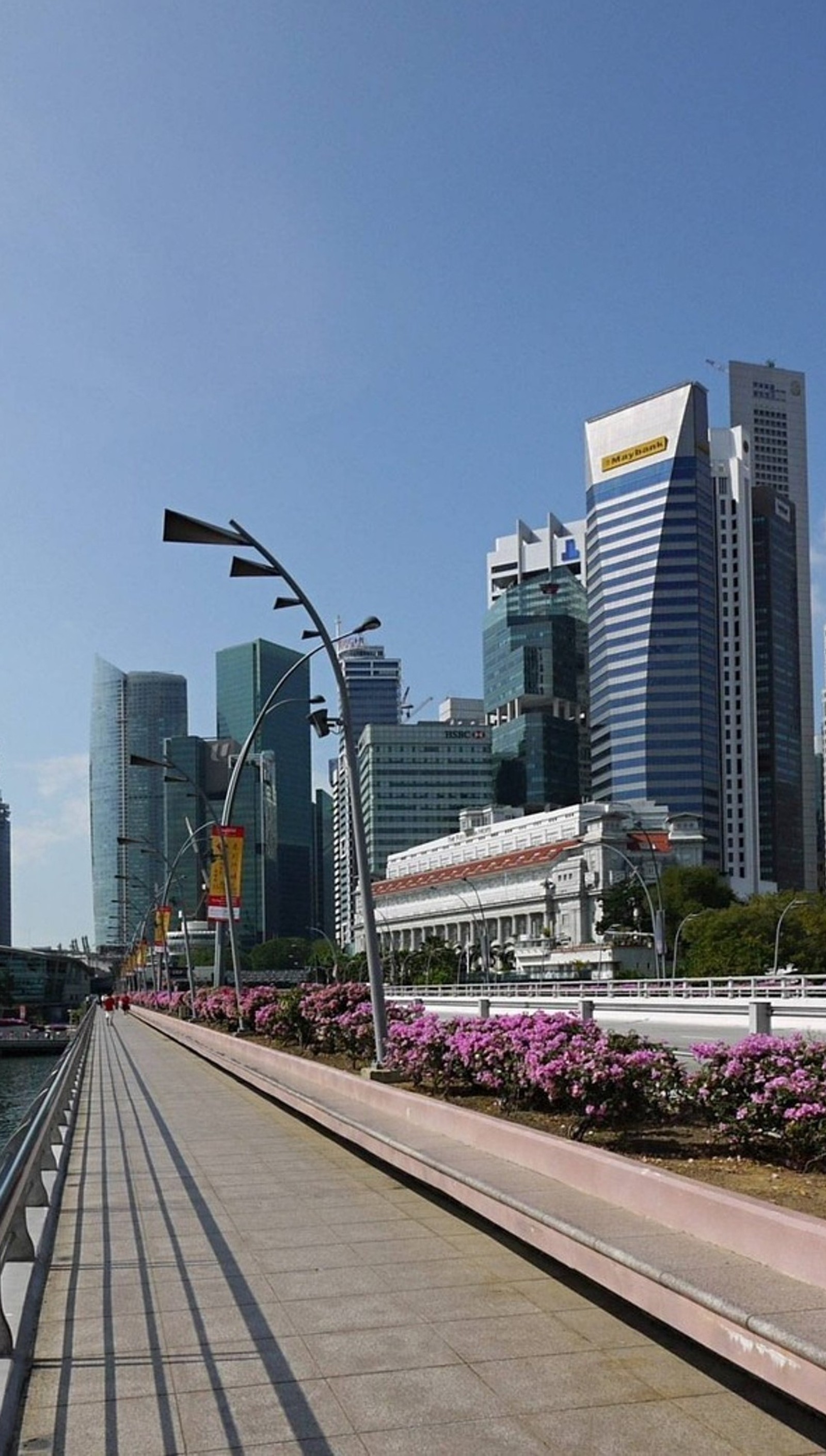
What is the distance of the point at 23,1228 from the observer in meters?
8.91

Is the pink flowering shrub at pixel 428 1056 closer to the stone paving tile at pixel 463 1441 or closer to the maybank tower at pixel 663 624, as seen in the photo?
the stone paving tile at pixel 463 1441

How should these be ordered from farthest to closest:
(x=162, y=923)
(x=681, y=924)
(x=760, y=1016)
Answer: (x=681, y=924)
(x=162, y=923)
(x=760, y=1016)

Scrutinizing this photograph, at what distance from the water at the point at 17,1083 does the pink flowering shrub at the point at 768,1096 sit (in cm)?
3370

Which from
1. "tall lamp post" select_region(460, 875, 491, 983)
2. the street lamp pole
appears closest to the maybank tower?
"tall lamp post" select_region(460, 875, 491, 983)

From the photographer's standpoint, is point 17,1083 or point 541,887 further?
point 541,887

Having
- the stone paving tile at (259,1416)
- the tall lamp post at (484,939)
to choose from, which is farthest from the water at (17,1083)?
the stone paving tile at (259,1416)

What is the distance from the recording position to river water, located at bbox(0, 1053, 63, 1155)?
Result: 2036 inches

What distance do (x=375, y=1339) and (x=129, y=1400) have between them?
143 cm

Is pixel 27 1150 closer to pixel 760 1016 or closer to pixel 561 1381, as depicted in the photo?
pixel 561 1381

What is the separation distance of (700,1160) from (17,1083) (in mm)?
70062

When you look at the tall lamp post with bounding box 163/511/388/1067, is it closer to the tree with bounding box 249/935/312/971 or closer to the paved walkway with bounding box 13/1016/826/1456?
the paved walkway with bounding box 13/1016/826/1456

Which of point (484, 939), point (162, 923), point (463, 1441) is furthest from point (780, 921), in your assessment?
point (463, 1441)

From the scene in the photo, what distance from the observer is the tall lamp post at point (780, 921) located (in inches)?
3428

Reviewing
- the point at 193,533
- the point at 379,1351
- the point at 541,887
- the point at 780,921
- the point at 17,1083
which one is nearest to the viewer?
the point at 379,1351
